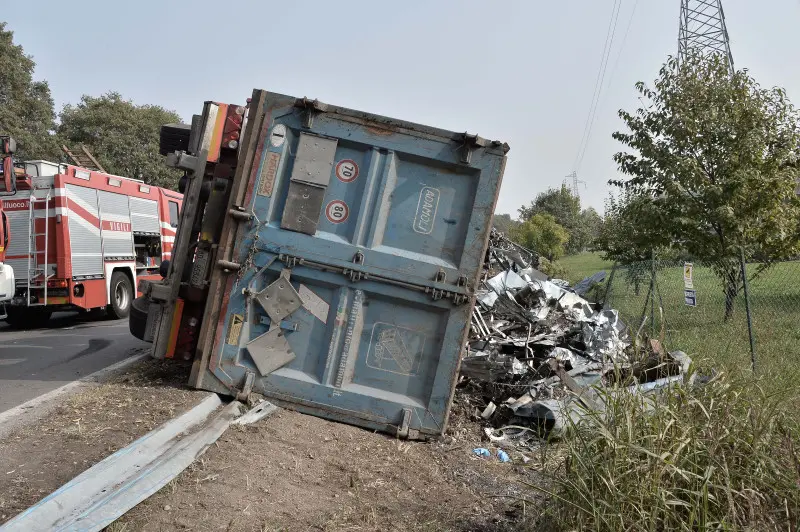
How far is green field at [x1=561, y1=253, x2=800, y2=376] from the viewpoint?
8.27m

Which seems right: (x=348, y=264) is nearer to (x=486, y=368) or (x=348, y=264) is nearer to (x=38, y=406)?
(x=486, y=368)

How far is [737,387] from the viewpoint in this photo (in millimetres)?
3801

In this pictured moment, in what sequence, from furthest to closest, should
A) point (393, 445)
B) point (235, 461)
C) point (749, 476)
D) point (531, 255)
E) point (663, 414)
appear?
1. point (531, 255)
2. point (393, 445)
3. point (235, 461)
4. point (663, 414)
5. point (749, 476)

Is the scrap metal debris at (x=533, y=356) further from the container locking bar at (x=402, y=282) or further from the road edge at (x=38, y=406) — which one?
the road edge at (x=38, y=406)

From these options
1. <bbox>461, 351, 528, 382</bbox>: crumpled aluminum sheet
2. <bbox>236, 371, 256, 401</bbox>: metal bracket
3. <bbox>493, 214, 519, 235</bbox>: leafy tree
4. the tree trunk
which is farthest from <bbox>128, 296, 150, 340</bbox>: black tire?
<bbox>493, 214, 519, 235</bbox>: leafy tree

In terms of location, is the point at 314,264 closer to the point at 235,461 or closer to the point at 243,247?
the point at 243,247

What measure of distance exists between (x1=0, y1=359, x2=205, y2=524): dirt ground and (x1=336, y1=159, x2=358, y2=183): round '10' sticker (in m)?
2.05

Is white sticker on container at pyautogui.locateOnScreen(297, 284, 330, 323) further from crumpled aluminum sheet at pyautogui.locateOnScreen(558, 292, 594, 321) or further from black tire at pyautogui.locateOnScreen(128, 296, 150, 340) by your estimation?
crumpled aluminum sheet at pyautogui.locateOnScreen(558, 292, 594, 321)

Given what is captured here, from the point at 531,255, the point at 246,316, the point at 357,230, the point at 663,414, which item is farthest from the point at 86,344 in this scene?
the point at 531,255

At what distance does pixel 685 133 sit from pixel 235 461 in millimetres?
10162

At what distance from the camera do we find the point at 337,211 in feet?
16.9

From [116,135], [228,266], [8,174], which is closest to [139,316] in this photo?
[228,266]

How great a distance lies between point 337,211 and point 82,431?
236 centimetres

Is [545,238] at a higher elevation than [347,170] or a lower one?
higher
